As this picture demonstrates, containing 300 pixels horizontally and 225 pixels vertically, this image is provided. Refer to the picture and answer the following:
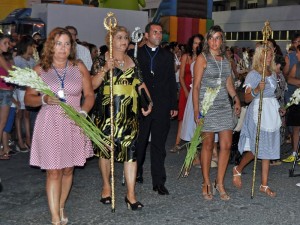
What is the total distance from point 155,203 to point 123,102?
4.13 ft


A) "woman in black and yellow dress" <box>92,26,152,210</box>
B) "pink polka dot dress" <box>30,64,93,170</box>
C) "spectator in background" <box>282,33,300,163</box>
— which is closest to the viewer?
"pink polka dot dress" <box>30,64,93,170</box>

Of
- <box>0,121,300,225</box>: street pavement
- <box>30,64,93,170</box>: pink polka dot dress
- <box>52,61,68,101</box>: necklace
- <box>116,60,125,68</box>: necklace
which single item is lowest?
<box>0,121,300,225</box>: street pavement

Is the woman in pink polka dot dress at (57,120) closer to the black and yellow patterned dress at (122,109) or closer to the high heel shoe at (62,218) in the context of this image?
the high heel shoe at (62,218)

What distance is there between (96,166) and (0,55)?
7.21 feet

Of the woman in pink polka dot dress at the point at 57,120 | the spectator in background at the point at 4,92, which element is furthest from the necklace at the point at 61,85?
the spectator in background at the point at 4,92

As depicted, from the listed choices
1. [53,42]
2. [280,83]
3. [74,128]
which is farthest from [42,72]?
[280,83]

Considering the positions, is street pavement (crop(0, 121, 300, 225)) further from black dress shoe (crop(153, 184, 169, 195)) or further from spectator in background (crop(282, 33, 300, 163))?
spectator in background (crop(282, 33, 300, 163))

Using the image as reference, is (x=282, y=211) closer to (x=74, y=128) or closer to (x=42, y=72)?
(x=74, y=128)

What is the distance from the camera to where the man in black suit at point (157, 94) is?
5.79 m

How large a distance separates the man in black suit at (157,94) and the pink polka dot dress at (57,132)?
1428 mm

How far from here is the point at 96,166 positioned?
285 inches

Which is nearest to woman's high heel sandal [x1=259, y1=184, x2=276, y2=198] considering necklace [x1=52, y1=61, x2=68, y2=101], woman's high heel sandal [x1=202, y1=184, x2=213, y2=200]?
woman's high heel sandal [x1=202, y1=184, x2=213, y2=200]

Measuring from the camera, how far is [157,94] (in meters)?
5.82

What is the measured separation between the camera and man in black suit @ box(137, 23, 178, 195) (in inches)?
228
